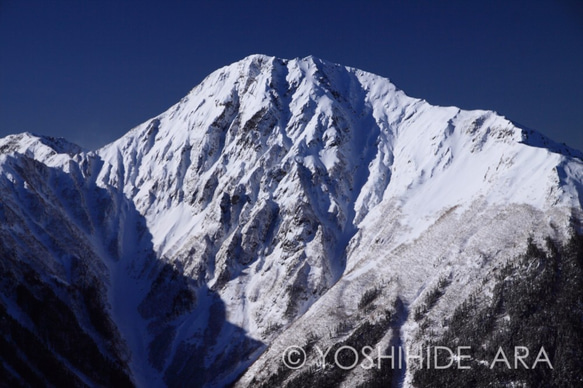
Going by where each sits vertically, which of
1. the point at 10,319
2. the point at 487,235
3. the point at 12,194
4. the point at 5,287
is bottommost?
the point at 10,319

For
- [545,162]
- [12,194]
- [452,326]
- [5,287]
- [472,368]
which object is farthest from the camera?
[12,194]

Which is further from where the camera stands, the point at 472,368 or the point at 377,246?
the point at 377,246

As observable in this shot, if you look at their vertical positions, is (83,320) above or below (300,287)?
below

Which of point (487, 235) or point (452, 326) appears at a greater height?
point (487, 235)

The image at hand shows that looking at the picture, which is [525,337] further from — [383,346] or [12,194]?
[12,194]

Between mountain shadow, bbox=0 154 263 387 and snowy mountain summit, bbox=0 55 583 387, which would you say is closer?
snowy mountain summit, bbox=0 55 583 387

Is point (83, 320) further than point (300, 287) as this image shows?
No

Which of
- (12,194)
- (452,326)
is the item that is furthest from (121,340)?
(452,326)

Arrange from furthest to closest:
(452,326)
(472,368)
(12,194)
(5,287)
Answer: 1. (12,194)
2. (5,287)
3. (452,326)
4. (472,368)

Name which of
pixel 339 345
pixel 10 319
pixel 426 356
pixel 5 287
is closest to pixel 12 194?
pixel 5 287

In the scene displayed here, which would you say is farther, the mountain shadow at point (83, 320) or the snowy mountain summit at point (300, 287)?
the mountain shadow at point (83, 320)
